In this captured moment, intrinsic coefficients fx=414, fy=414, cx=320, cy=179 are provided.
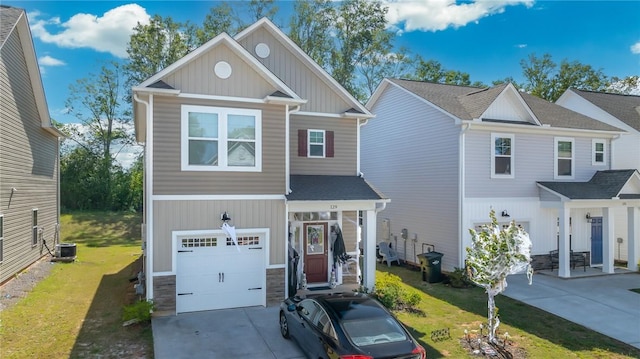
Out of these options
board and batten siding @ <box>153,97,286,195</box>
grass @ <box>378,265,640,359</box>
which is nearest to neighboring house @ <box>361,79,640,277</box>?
grass @ <box>378,265,640,359</box>

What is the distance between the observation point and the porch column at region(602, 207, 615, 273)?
16.9 metres

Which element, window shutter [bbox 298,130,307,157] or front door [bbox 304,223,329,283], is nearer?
window shutter [bbox 298,130,307,157]

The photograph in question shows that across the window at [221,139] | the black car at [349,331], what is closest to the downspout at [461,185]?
the window at [221,139]

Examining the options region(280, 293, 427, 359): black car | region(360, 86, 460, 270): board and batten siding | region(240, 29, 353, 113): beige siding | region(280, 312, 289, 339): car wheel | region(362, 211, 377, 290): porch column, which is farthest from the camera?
region(360, 86, 460, 270): board and batten siding

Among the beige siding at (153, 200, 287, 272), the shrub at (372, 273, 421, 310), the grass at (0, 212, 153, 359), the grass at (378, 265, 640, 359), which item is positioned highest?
the beige siding at (153, 200, 287, 272)

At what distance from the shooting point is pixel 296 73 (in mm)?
14477

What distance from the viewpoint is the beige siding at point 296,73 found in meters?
14.4

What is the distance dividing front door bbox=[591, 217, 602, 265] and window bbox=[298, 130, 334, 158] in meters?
13.1

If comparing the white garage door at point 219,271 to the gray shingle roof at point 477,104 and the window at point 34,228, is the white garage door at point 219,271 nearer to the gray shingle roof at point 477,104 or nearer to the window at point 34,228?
the gray shingle roof at point 477,104

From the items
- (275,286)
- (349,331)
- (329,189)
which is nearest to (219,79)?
(329,189)

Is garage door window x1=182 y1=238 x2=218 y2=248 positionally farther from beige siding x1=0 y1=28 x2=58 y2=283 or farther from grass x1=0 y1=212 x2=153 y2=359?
beige siding x1=0 y1=28 x2=58 y2=283

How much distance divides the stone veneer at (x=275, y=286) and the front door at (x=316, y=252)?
7.74ft

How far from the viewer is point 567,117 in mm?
19359

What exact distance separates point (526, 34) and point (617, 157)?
7706 millimetres
